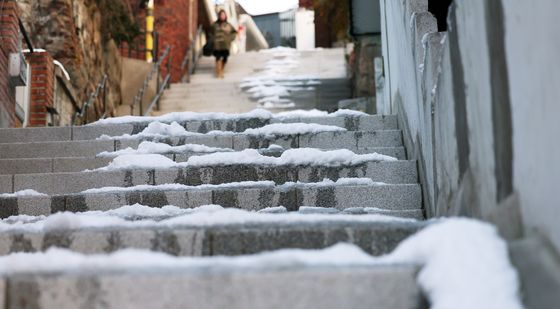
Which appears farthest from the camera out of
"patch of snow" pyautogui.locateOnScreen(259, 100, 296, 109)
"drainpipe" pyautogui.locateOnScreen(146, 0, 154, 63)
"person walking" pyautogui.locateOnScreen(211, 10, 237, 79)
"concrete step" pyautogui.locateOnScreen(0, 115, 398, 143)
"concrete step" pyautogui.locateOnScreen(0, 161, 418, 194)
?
"drainpipe" pyautogui.locateOnScreen(146, 0, 154, 63)

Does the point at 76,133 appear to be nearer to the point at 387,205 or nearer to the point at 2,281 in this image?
the point at 387,205

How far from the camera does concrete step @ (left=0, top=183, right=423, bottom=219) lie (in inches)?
123

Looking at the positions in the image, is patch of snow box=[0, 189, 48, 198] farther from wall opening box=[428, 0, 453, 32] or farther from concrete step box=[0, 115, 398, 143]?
wall opening box=[428, 0, 453, 32]

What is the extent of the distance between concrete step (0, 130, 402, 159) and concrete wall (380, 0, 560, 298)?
1.36 meters

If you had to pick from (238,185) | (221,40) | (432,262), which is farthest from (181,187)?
(221,40)

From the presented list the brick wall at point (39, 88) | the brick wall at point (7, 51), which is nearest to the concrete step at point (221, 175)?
the brick wall at point (7, 51)

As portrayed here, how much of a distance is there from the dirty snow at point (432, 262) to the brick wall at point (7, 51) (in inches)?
156

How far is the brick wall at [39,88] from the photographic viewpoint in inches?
284

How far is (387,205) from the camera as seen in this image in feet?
10.2

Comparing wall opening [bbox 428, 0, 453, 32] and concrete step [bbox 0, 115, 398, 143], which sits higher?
wall opening [bbox 428, 0, 453, 32]

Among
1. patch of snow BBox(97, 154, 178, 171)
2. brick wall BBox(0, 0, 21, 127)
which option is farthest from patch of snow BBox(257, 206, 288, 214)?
brick wall BBox(0, 0, 21, 127)

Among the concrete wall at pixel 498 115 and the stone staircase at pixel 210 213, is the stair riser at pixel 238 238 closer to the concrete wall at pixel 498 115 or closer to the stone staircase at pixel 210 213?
the stone staircase at pixel 210 213

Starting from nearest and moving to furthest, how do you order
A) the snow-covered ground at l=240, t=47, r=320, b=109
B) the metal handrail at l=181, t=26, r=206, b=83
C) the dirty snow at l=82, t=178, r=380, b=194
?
the dirty snow at l=82, t=178, r=380, b=194, the snow-covered ground at l=240, t=47, r=320, b=109, the metal handrail at l=181, t=26, r=206, b=83

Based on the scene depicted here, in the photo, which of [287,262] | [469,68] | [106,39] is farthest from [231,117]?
[106,39]
